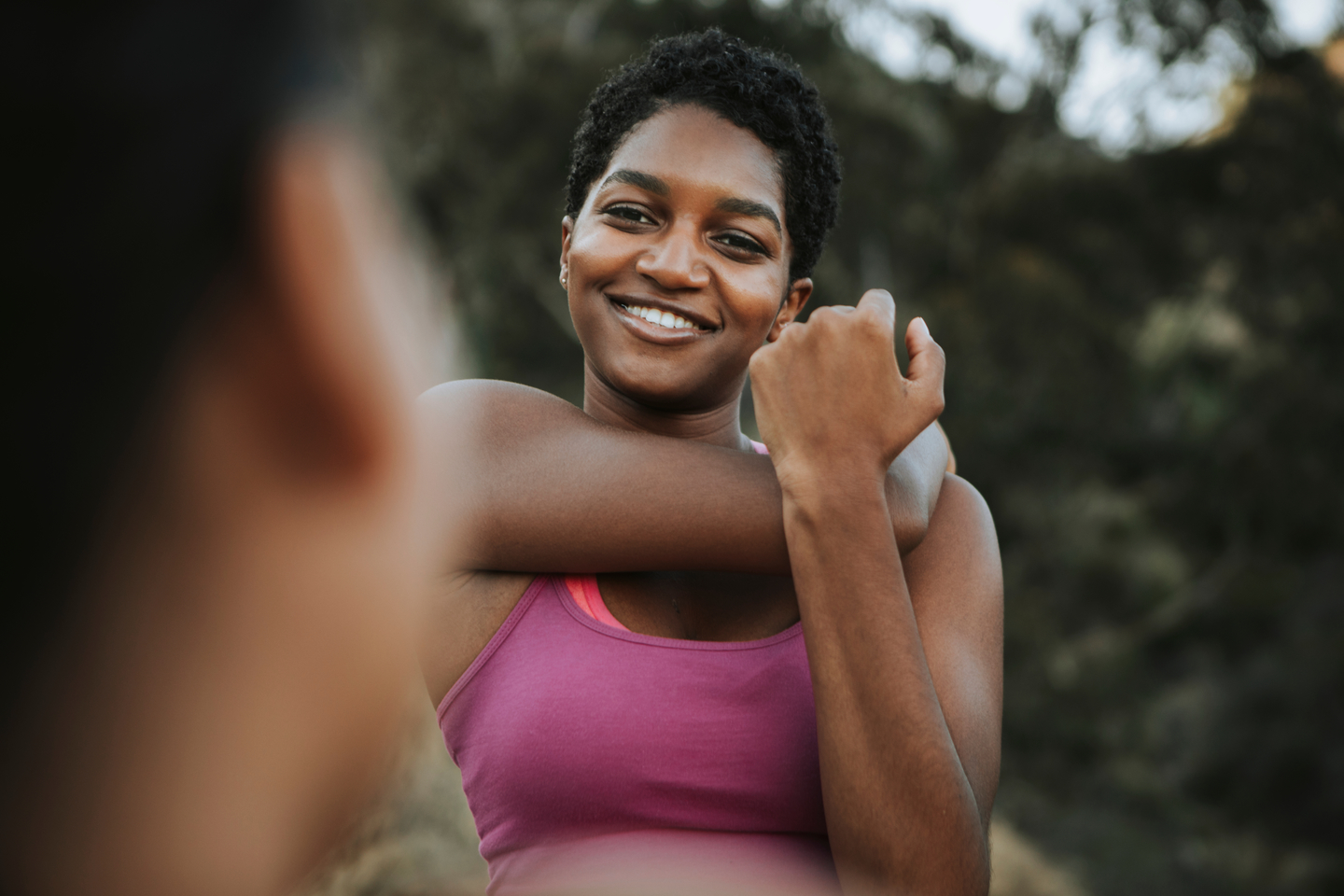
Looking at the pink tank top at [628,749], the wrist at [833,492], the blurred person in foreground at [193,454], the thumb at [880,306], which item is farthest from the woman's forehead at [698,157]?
the blurred person in foreground at [193,454]

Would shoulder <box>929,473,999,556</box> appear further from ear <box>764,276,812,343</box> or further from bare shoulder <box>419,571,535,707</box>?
bare shoulder <box>419,571,535,707</box>

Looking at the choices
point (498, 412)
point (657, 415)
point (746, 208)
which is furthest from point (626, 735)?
point (746, 208)

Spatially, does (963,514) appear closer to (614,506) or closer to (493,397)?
(614,506)

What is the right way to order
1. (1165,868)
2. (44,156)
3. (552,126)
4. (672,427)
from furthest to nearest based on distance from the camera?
(552,126) < (1165,868) < (672,427) < (44,156)

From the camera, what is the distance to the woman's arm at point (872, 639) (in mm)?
1373

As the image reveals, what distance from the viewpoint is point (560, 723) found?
58.2 inches

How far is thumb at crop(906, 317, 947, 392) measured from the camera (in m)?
1.54

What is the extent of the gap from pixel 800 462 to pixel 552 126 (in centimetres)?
1223

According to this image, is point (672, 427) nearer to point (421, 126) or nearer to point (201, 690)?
point (201, 690)

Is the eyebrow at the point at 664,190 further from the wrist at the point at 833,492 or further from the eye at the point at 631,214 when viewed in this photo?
the wrist at the point at 833,492

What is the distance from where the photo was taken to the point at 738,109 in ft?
5.94

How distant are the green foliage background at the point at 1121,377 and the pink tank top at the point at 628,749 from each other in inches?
435

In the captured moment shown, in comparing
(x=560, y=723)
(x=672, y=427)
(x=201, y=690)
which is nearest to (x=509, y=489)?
(x=560, y=723)

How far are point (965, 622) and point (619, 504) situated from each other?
51 cm
